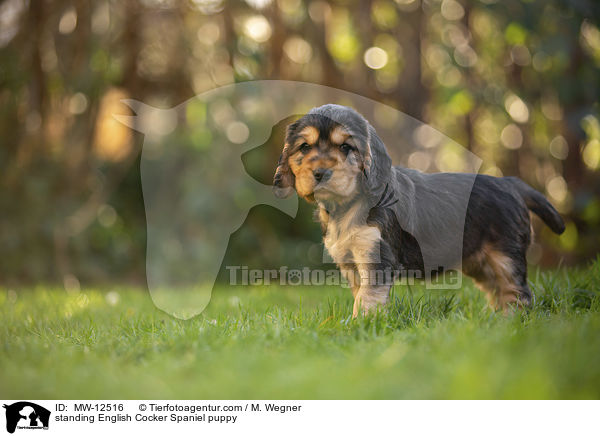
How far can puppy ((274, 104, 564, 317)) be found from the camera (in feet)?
10.2

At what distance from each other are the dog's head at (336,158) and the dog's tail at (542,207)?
4.10 ft

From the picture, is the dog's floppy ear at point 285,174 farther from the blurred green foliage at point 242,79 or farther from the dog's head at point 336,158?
the blurred green foliage at point 242,79

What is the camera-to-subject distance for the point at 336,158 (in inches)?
120

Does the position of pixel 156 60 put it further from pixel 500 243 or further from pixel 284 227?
pixel 500 243

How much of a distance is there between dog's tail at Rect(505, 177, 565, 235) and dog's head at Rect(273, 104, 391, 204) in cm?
125

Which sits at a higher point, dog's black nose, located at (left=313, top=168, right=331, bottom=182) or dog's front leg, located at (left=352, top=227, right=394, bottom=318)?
dog's black nose, located at (left=313, top=168, right=331, bottom=182)

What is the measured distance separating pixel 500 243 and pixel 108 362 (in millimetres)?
2660

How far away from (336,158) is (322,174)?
0.48 feet

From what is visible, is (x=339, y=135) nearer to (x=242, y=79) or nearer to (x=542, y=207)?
(x=542, y=207)

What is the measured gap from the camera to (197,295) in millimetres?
5086

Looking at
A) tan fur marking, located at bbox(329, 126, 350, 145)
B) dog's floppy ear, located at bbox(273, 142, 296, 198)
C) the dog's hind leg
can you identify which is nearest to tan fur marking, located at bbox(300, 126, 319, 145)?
tan fur marking, located at bbox(329, 126, 350, 145)

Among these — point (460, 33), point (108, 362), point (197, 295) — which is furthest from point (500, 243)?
point (460, 33)
